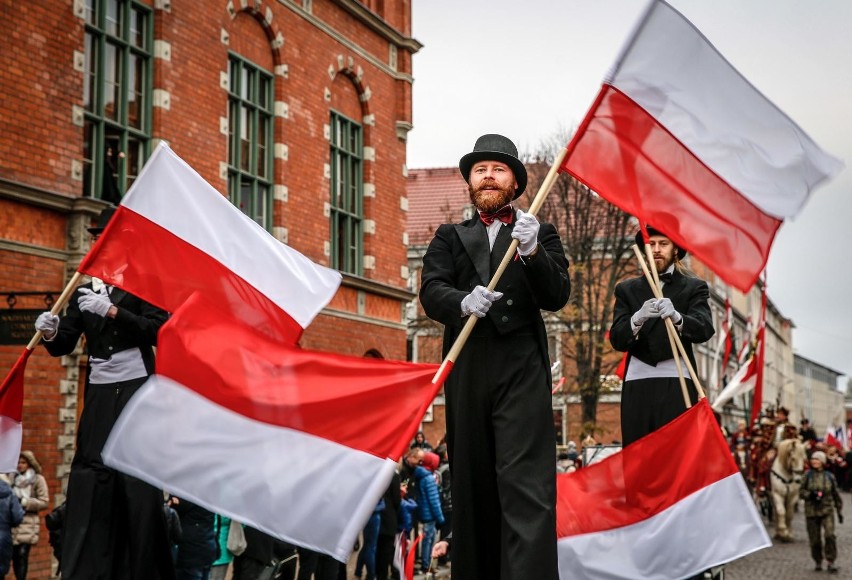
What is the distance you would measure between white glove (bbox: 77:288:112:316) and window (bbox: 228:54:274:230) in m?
16.9

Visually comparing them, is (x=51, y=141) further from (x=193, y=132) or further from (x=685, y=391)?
(x=685, y=391)

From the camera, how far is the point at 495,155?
6.28 m

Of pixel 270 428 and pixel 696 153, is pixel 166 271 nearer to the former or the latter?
pixel 270 428

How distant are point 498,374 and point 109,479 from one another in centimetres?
298

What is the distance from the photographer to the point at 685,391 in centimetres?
836

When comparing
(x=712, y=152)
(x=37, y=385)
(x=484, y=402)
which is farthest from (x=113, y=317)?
(x=37, y=385)

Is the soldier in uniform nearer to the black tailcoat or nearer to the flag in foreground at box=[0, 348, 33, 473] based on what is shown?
the black tailcoat

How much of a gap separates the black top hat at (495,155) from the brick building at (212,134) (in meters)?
9.57

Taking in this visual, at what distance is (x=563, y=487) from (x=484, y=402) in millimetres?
2006

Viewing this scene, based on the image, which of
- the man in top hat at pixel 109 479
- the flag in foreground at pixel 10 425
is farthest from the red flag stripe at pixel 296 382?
the flag in foreground at pixel 10 425

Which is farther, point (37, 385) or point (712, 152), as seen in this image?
point (37, 385)

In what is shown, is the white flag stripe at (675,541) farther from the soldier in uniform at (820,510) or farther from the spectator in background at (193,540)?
the soldier in uniform at (820,510)

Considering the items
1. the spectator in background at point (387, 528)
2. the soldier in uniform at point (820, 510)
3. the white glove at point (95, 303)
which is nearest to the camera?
the white glove at point (95, 303)

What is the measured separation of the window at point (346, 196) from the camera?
95.8 feet
